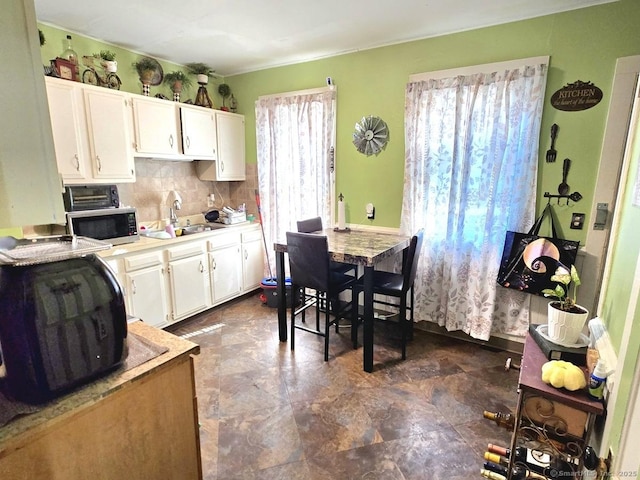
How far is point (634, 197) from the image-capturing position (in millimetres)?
1345

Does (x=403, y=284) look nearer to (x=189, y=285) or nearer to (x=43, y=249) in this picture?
(x=189, y=285)

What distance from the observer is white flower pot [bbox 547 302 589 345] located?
4.47 ft

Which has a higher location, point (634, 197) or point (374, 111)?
point (374, 111)

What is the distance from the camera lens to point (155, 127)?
3131 millimetres

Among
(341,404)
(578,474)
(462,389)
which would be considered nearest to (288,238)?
(341,404)

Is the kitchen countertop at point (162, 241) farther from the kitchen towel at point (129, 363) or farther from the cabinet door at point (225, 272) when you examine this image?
the kitchen towel at point (129, 363)

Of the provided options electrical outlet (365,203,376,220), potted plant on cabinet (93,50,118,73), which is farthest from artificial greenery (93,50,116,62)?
electrical outlet (365,203,376,220)

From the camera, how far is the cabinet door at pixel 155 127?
3004mm

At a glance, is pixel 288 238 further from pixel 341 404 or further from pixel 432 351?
pixel 432 351

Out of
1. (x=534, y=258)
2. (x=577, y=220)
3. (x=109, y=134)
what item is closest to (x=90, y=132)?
(x=109, y=134)

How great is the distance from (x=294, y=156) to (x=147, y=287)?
1.92m

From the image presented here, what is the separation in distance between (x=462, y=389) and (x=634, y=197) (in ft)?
5.29

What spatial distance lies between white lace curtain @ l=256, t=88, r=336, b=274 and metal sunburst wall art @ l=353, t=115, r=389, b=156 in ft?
0.91

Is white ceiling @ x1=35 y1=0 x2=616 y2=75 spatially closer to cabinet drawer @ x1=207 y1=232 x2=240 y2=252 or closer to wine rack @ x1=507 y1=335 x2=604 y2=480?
cabinet drawer @ x1=207 y1=232 x2=240 y2=252
